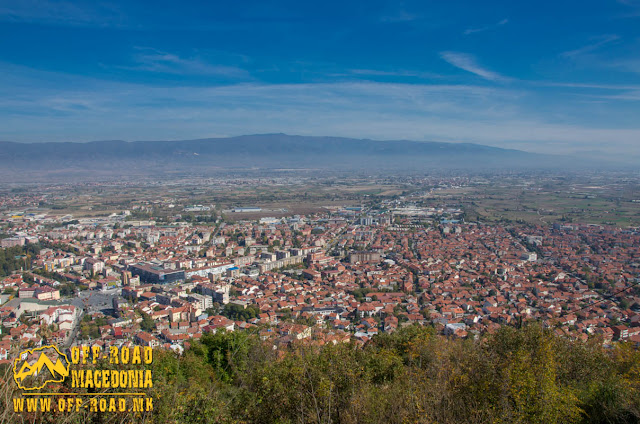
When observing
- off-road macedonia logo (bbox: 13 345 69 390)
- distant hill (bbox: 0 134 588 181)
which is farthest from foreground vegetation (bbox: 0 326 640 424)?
distant hill (bbox: 0 134 588 181)

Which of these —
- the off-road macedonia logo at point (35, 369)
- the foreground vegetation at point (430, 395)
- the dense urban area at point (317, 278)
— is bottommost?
the dense urban area at point (317, 278)

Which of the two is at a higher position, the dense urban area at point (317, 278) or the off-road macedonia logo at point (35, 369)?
the off-road macedonia logo at point (35, 369)

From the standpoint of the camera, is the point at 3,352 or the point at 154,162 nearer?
the point at 3,352

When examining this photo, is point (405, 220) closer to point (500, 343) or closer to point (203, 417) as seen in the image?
point (500, 343)

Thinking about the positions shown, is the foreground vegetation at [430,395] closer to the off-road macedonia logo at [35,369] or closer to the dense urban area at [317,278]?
the dense urban area at [317,278]

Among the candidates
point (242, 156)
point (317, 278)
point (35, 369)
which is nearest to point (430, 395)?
point (35, 369)

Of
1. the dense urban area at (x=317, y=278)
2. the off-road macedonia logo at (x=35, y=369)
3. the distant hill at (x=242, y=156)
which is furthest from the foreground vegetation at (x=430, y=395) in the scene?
the distant hill at (x=242, y=156)

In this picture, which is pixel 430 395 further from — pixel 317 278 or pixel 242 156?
pixel 242 156

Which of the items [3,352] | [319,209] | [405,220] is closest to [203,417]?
[3,352]
